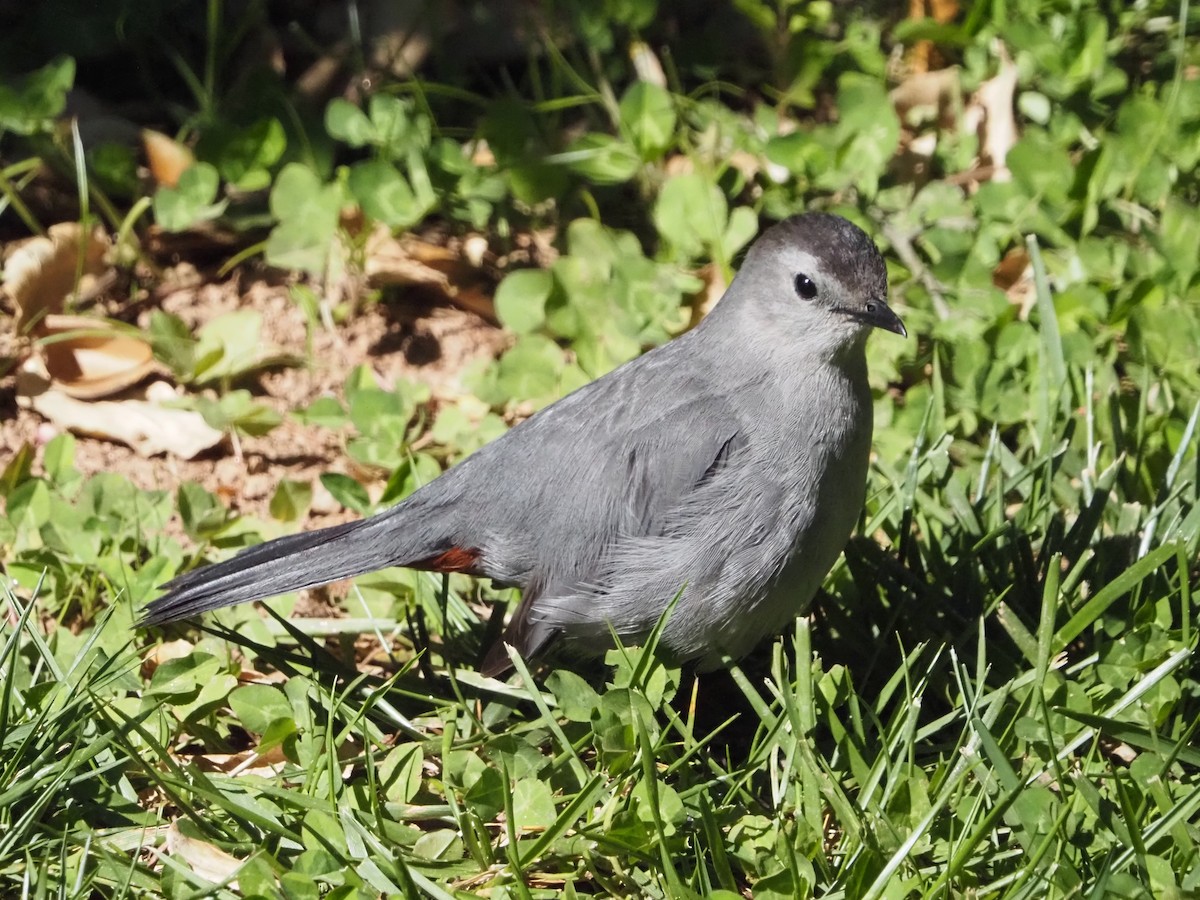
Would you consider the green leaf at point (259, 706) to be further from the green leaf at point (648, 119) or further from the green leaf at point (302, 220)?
the green leaf at point (648, 119)

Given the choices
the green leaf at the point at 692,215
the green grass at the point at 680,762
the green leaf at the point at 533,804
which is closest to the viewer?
the green grass at the point at 680,762

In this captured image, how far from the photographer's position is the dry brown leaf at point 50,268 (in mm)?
4414

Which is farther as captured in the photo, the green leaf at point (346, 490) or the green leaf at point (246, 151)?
the green leaf at point (246, 151)

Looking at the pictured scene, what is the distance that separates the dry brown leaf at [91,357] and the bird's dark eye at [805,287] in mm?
2240

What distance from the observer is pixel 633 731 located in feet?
9.36

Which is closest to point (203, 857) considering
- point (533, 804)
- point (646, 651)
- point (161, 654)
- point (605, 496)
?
point (533, 804)

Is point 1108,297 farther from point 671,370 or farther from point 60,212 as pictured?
point 60,212

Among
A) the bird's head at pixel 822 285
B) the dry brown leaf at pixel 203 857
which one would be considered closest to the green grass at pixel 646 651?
the dry brown leaf at pixel 203 857

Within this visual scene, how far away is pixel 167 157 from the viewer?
15.9 ft

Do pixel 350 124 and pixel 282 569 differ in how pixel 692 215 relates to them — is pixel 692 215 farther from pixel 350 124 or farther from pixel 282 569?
pixel 282 569

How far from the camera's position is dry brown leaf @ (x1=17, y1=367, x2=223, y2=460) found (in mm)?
4246

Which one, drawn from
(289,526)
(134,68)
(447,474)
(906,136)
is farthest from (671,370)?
(134,68)

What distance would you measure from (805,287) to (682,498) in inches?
23.6

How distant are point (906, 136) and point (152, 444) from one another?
295 centimetres
